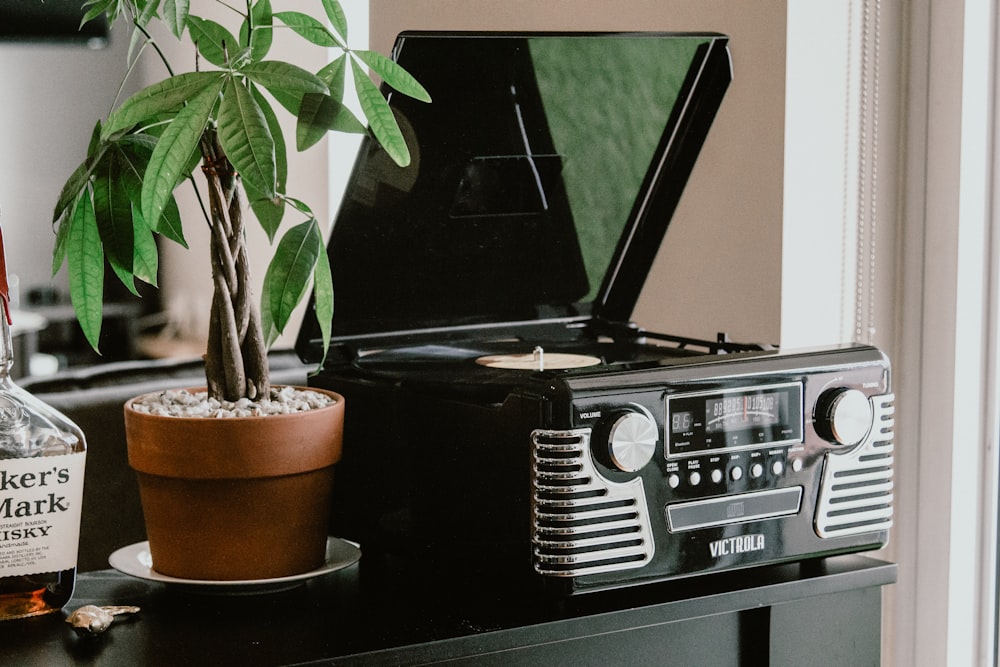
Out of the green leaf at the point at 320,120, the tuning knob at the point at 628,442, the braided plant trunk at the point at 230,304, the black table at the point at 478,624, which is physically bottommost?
the black table at the point at 478,624

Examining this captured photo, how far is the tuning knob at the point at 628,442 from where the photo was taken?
0.96 m

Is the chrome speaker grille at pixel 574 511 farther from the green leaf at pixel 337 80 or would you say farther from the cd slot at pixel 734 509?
the green leaf at pixel 337 80

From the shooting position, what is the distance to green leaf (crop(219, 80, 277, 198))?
0.89 metres

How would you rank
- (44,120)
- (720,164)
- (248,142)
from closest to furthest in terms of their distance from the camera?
(248,142)
(44,120)
(720,164)

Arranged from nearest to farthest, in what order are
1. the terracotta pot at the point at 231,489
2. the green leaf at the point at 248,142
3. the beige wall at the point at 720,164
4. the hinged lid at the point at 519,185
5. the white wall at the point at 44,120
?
the green leaf at the point at 248,142
the terracotta pot at the point at 231,489
the hinged lid at the point at 519,185
the white wall at the point at 44,120
the beige wall at the point at 720,164

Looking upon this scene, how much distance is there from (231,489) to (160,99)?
0.34 metres

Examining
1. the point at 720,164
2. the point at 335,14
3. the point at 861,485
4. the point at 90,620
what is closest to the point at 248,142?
the point at 335,14

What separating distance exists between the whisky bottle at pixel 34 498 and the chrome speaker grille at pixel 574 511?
1.30 ft

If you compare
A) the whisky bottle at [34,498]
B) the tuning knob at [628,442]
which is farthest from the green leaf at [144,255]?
the tuning knob at [628,442]

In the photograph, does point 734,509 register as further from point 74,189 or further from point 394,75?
point 74,189

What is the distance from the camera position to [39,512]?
37.9 inches

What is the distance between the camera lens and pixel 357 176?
1.15 metres

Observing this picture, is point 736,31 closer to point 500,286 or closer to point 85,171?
Answer: point 500,286

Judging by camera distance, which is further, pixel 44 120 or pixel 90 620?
pixel 44 120
